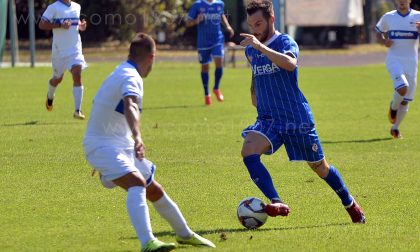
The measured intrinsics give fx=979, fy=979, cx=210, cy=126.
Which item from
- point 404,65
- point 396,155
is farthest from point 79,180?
point 404,65

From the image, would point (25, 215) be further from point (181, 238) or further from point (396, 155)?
point (396, 155)

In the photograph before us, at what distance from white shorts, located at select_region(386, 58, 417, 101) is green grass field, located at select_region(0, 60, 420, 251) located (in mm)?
755

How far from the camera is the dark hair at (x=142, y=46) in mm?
6824

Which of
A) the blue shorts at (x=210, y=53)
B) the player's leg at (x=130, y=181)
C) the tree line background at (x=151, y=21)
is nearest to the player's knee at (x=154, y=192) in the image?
the player's leg at (x=130, y=181)

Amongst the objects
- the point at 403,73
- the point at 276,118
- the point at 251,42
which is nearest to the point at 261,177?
the point at 276,118

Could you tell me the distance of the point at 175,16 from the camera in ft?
124

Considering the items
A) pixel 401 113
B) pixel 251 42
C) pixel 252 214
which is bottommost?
pixel 401 113

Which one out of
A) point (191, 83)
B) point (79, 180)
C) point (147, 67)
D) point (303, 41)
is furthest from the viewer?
point (303, 41)

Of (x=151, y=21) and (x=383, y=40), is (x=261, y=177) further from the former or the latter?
(x=151, y=21)

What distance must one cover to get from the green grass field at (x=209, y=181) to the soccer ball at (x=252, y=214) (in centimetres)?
8

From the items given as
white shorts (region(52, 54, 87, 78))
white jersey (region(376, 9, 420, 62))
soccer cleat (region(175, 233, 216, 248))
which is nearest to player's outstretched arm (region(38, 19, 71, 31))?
white shorts (region(52, 54, 87, 78))

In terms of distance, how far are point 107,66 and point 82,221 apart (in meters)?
22.0

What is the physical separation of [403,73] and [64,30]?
563 centimetres

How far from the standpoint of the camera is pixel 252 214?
7.87 metres
